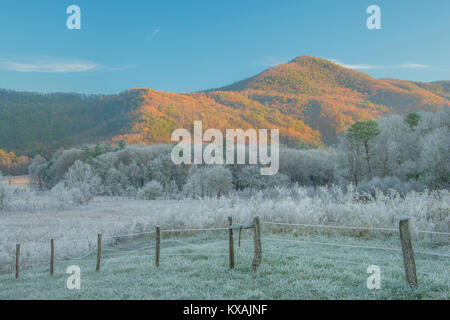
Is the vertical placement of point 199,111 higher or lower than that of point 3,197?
higher

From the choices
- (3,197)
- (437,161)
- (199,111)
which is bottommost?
(3,197)

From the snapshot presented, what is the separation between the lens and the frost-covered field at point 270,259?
5531 millimetres

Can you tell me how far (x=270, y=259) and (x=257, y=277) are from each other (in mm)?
1266

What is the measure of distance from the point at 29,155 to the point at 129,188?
1881 inches

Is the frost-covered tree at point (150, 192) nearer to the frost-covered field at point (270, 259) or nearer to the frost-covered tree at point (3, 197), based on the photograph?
the frost-covered tree at point (3, 197)

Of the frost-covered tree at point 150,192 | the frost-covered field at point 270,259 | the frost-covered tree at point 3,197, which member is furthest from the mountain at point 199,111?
the frost-covered field at point 270,259

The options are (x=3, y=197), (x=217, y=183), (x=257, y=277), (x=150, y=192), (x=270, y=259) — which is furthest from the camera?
(x=150, y=192)

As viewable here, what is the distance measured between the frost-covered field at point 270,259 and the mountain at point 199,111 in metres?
70.1

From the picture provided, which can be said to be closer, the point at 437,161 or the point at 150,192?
the point at 437,161

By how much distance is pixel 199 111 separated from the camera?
112000 millimetres

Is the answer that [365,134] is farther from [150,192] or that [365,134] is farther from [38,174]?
[38,174]

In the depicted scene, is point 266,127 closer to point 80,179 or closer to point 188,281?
point 80,179

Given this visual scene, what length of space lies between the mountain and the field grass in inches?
2943

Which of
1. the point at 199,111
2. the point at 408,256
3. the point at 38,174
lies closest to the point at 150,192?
the point at 38,174
